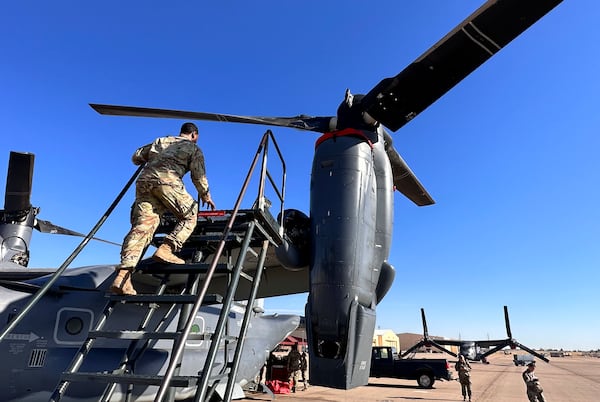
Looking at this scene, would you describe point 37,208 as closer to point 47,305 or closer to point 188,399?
point 47,305

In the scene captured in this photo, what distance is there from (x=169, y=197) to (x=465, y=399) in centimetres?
1503

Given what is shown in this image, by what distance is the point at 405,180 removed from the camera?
1073cm

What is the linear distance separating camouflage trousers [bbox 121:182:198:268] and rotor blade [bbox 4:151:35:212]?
7.84 meters

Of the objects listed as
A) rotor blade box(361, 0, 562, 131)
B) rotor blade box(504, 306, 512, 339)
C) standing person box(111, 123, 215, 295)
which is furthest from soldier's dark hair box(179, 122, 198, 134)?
rotor blade box(504, 306, 512, 339)

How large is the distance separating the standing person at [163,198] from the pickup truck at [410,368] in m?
18.8

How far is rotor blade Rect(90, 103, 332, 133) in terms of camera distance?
24.7 feet

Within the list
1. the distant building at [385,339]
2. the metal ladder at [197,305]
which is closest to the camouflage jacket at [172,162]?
the metal ladder at [197,305]

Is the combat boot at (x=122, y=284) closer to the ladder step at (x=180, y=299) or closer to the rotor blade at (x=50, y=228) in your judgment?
the ladder step at (x=180, y=299)

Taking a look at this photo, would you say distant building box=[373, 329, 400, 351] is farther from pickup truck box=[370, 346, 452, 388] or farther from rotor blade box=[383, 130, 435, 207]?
rotor blade box=[383, 130, 435, 207]

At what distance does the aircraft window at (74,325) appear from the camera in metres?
6.95

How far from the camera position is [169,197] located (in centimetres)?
443

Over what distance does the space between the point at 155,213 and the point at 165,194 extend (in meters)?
0.32

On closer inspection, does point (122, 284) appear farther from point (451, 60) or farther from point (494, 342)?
point (494, 342)

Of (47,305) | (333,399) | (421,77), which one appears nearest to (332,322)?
(421,77)
